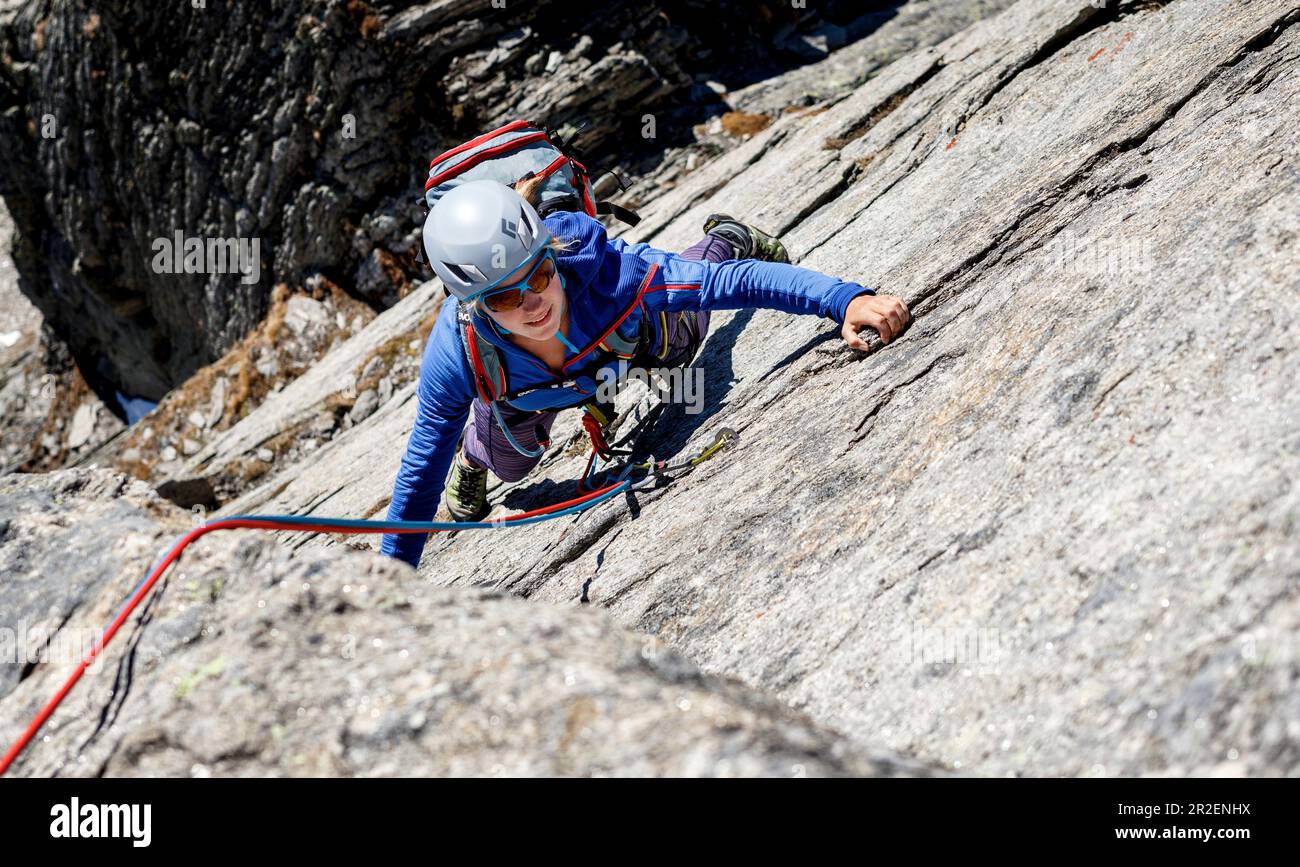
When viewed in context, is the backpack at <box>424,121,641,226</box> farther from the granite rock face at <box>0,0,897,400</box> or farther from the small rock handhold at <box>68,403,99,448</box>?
the small rock handhold at <box>68,403,99,448</box>

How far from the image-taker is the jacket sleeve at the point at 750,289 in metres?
6.47

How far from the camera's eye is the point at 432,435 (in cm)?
680

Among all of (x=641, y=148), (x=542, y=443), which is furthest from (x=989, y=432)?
(x=641, y=148)

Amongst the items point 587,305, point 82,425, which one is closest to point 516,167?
point 587,305

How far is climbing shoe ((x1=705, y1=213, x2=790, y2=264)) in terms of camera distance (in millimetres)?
8828

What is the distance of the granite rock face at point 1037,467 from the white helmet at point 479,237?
6.59ft

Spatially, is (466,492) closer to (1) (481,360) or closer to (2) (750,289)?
(1) (481,360)

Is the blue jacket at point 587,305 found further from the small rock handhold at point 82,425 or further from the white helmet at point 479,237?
the small rock handhold at point 82,425

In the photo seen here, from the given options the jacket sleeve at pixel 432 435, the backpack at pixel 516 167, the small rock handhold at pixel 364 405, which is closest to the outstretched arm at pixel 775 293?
the jacket sleeve at pixel 432 435

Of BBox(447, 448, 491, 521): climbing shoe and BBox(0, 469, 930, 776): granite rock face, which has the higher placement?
BBox(0, 469, 930, 776): granite rock face

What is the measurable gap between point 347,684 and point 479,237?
312 cm

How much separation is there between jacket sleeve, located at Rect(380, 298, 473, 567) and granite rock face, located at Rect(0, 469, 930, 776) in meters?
2.39

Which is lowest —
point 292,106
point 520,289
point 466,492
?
point 466,492

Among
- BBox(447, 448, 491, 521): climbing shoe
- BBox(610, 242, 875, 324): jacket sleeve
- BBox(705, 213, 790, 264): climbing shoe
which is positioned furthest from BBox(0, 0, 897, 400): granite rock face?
BBox(610, 242, 875, 324): jacket sleeve
